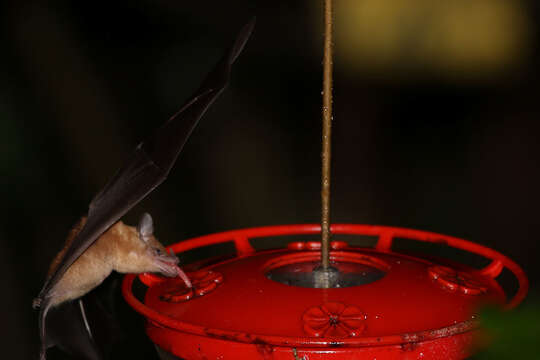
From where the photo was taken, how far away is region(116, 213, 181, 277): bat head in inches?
40.2

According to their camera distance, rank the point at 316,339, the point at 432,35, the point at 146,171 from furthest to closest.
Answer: the point at 432,35 < the point at 146,171 < the point at 316,339

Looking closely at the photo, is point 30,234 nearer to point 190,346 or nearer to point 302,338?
point 190,346

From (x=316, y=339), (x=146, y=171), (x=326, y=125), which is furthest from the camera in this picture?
(x=326, y=125)

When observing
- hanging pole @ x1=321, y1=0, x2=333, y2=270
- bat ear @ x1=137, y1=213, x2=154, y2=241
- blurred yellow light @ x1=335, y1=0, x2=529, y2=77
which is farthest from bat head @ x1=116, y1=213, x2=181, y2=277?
blurred yellow light @ x1=335, y1=0, x2=529, y2=77

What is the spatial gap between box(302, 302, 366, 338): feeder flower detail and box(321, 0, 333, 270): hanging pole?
15 cm

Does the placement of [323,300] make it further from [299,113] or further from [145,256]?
[299,113]

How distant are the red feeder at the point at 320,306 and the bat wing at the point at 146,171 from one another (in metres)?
0.12

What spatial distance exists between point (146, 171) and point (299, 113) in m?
1.79

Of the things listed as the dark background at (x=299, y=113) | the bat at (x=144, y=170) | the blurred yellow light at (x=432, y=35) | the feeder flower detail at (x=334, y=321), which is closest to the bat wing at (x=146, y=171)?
the bat at (x=144, y=170)

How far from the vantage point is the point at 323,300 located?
0.87 metres

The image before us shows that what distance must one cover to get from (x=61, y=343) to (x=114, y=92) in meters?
1.22

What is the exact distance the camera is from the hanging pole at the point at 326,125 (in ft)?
3.01

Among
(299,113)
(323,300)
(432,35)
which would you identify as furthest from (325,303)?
(432,35)

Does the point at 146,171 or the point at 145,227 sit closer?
the point at 146,171
